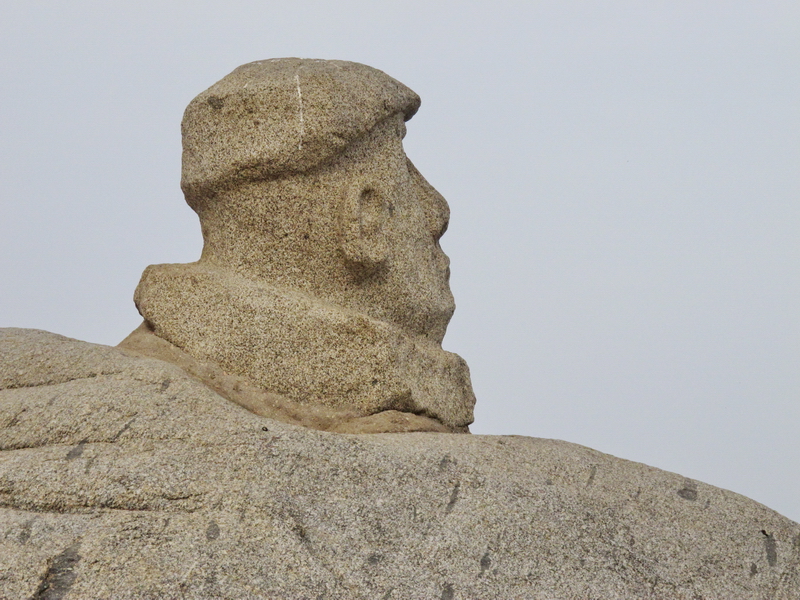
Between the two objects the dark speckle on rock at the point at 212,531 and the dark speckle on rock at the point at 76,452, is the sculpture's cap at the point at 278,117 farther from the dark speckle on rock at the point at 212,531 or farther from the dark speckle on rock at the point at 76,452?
the dark speckle on rock at the point at 212,531

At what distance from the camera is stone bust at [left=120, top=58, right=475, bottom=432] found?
6.25m

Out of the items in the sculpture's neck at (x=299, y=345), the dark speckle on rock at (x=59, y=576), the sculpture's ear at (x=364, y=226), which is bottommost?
the dark speckle on rock at (x=59, y=576)

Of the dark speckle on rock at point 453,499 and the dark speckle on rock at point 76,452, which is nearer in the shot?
the dark speckle on rock at point 76,452

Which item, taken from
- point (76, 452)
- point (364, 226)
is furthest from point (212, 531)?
point (364, 226)

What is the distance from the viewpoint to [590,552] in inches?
214

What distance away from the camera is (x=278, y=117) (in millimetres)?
6426

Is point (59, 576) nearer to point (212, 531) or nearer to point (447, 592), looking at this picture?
point (212, 531)

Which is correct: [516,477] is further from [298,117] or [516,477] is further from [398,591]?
[298,117]

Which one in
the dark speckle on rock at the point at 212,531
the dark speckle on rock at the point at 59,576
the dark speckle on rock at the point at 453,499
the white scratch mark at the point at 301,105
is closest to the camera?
the dark speckle on rock at the point at 59,576

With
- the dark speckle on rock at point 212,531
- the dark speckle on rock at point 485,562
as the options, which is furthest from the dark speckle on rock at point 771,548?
the dark speckle on rock at point 212,531

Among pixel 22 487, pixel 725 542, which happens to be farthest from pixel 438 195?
pixel 22 487

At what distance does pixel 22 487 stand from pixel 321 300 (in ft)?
7.06

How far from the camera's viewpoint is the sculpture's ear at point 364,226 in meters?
6.41

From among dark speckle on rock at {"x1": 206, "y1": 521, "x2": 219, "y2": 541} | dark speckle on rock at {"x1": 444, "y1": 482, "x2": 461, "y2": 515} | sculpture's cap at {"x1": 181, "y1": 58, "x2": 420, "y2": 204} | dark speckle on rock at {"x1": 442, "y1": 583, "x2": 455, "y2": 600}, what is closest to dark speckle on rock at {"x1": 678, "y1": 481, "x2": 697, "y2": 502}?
dark speckle on rock at {"x1": 444, "y1": 482, "x2": 461, "y2": 515}
